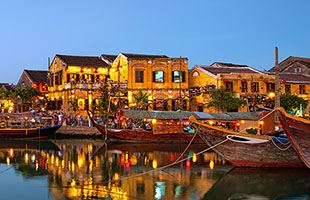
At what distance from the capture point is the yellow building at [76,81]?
44.7 meters

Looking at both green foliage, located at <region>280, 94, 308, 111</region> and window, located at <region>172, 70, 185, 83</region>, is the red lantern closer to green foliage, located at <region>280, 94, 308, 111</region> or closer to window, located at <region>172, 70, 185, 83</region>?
green foliage, located at <region>280, 94, 308, 111</region>

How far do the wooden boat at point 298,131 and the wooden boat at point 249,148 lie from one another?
2132mm

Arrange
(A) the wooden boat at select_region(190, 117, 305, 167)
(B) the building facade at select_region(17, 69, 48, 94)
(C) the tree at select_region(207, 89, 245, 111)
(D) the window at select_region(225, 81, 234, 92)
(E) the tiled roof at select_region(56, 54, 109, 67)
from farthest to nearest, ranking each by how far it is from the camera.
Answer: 1. (B) the building facade at select_region(17, 69, 48, 94)
2. (E) the tiled roof at select_region(56, 54, 109, 67)
3. (D) the window at select_region(225, 81, 234, 92)
4. (C) the tree at select_region(207, 89, 245, 111)
5. (A) the wooden boat at select_region(190, 117, 305, 167)

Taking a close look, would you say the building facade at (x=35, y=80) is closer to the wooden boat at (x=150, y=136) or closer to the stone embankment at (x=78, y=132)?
the stone embankment at (x=78, y=132)

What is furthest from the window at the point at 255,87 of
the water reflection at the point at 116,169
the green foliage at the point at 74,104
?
the green foliage at the point at 74,104

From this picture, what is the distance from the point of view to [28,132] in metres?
38.0

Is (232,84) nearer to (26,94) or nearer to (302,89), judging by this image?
(302,89)

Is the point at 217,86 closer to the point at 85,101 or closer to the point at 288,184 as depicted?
the point at 85,101

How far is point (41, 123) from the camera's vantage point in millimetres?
41125

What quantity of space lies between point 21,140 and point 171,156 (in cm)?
1653

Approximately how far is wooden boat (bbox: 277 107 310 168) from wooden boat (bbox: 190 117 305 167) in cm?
213

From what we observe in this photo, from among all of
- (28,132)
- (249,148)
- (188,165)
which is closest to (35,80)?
(28,132)

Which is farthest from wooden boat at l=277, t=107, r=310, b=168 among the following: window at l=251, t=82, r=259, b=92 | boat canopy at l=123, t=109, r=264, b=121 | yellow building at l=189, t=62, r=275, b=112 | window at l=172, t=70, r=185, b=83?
window at l=172, t=70, r=185, b=83

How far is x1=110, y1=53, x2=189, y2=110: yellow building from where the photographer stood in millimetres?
44125
